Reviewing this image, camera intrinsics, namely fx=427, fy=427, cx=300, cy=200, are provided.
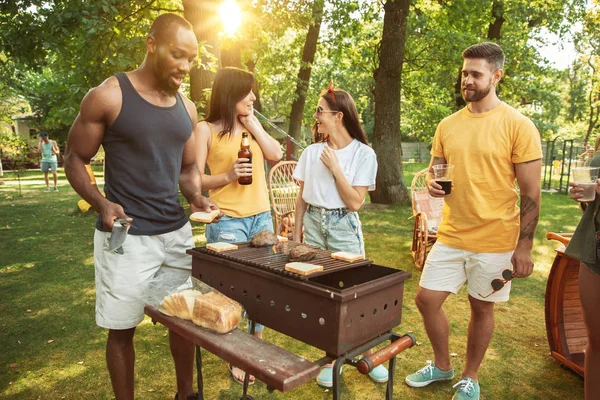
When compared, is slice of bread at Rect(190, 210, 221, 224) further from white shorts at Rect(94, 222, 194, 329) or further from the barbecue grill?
white shorts at Rect(94, 222, 194, 329)

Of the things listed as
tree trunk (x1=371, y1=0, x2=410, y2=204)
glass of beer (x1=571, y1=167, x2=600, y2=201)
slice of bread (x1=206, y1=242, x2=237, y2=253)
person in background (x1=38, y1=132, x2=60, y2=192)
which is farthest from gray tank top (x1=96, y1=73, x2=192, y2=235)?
person in background (x1=38, y1=132, x2=60, y2=192)

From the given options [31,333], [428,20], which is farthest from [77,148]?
[428,20]

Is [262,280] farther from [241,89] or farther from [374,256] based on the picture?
[374,256]

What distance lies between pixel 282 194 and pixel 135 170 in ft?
13.8

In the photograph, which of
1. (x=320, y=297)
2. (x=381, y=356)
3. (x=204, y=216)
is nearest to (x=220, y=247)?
(x=204, y=216)

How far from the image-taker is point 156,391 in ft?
11.0

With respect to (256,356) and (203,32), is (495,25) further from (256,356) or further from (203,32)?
(256,356)

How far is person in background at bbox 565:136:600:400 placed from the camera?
7.86 feet

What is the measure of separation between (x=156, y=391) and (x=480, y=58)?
11.3ft

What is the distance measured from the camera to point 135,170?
8.09ft

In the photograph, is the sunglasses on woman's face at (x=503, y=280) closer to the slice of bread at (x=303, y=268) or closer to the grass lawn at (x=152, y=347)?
the grass lawn at (x=152, y=347)

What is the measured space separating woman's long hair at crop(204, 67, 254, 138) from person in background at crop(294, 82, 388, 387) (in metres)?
0.59

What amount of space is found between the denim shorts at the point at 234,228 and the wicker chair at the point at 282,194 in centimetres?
250

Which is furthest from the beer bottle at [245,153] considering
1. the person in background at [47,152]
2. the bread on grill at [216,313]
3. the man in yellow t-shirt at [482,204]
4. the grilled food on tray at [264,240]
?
the person in background at [47,152]
